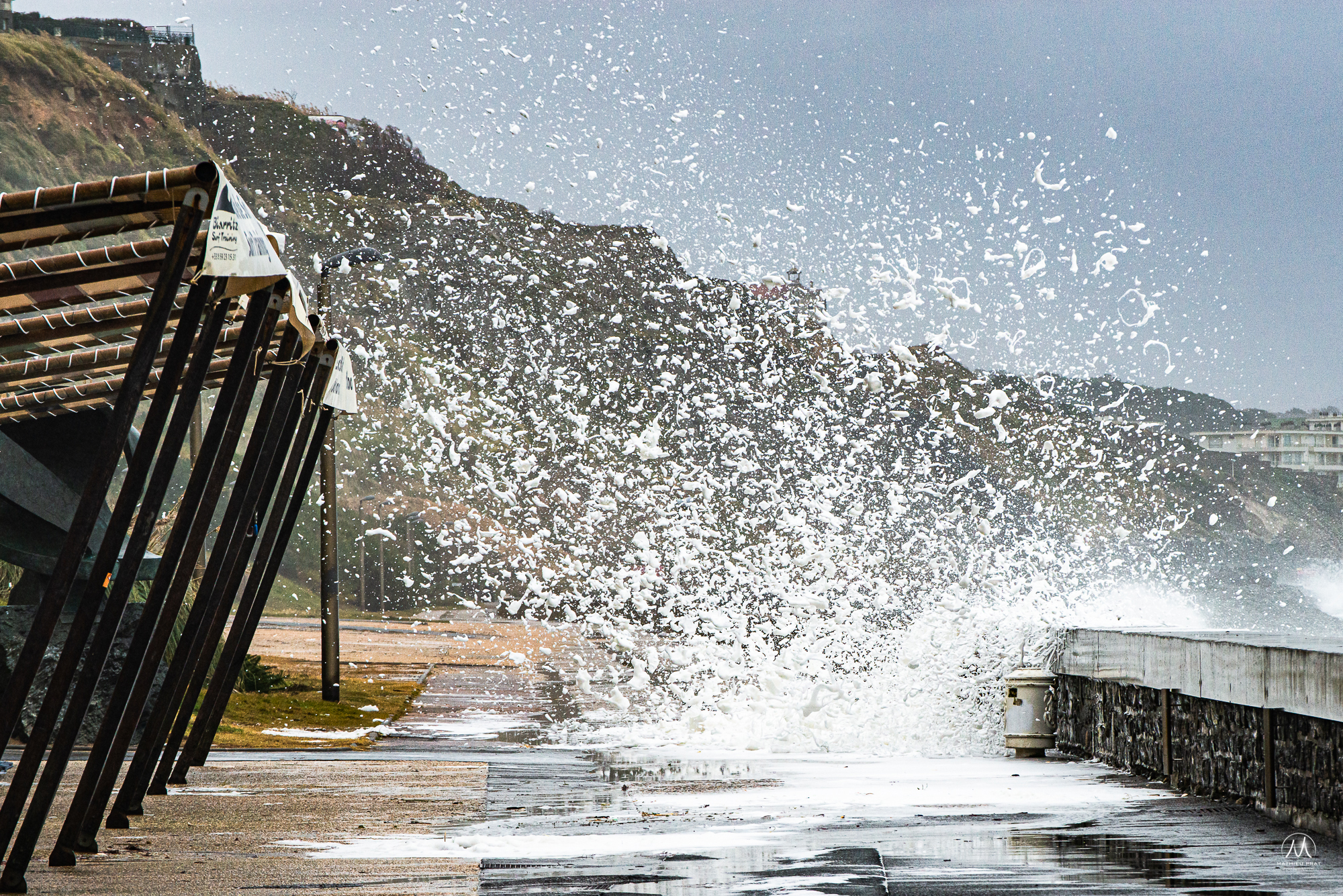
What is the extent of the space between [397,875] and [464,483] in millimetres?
116926

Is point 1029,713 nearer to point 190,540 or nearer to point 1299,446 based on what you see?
point 190,540

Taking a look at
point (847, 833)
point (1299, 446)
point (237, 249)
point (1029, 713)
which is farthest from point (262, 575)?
point (1299, 446)

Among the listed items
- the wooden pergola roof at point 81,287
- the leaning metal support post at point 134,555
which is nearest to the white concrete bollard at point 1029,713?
the wooden pergola roof at point 81,287

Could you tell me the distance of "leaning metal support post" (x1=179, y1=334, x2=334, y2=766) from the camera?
34.5 ft

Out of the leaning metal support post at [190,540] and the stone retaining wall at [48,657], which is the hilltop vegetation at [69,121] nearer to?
the stone retaining wall at [48,657]

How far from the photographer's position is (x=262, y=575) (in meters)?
11.1

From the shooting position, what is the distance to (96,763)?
714 cm

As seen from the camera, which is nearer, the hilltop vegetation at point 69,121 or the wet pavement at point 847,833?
the wet pavement at point 847,833

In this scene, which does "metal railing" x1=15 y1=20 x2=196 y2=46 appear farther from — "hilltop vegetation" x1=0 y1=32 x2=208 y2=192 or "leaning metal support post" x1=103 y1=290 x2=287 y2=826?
"leaning metal support post" x1=103 y1=290 x2=287 y2=826

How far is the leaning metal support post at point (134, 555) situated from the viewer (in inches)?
248

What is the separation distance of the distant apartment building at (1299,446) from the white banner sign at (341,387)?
142 meters

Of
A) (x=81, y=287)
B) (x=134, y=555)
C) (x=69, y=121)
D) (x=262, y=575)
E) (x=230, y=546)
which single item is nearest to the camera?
(x=134, y=555)
